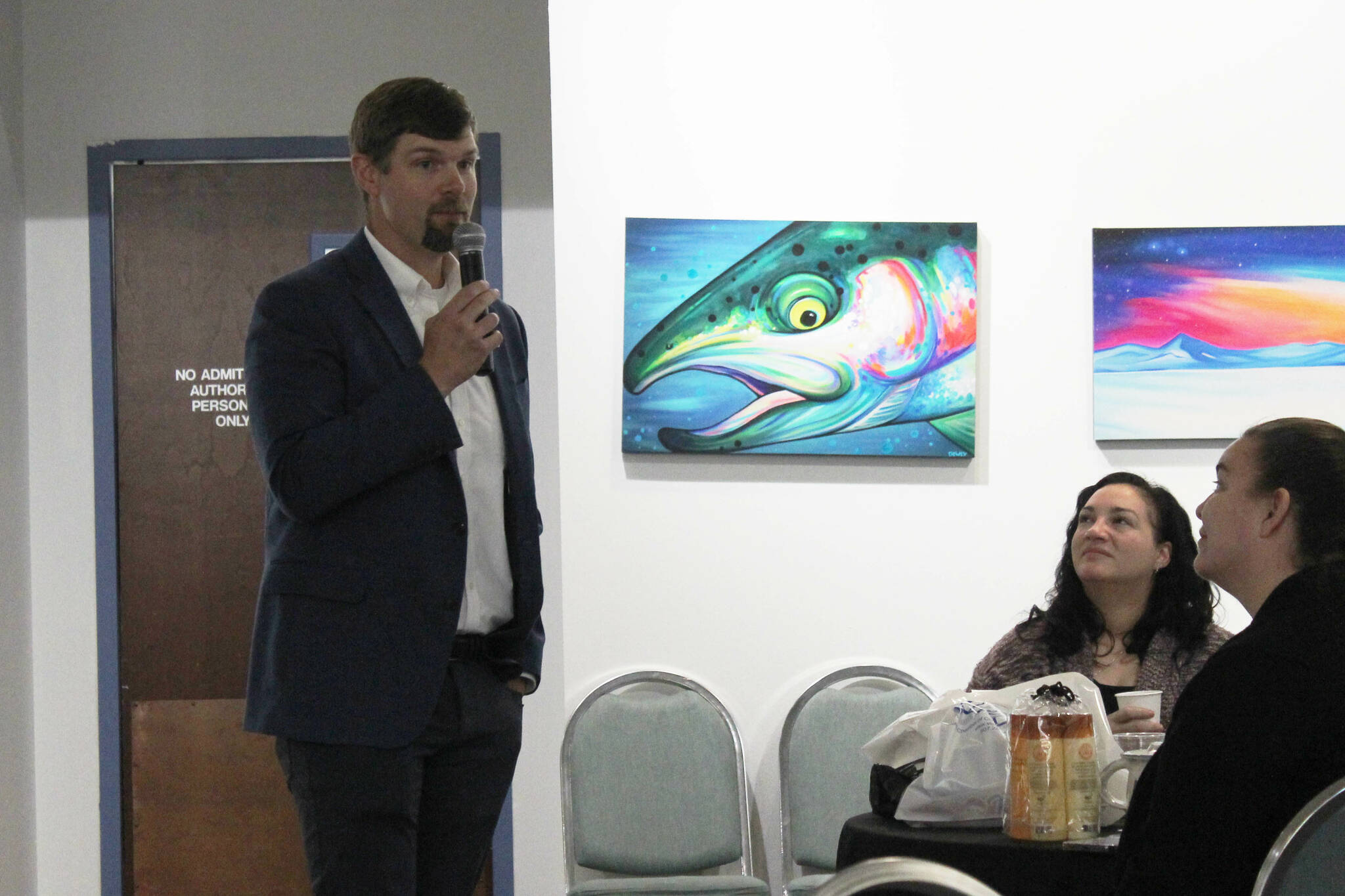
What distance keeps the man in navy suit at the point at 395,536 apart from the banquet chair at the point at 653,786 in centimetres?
144

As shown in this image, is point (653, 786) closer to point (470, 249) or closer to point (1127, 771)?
point (1127, 771)

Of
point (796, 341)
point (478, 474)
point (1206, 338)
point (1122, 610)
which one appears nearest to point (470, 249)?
point (478, 474)

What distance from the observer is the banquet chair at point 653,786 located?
3.39 m

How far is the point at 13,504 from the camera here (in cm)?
389

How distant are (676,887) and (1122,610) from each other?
3.78 ft

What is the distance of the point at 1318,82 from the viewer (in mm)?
3555

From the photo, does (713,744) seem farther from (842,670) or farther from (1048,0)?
(1048,0)

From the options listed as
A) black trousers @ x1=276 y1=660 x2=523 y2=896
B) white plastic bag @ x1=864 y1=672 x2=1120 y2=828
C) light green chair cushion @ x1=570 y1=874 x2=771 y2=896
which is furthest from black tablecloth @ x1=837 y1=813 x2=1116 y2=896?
light green chair cushion @ x1=570 y1=874 x2=771 y2=896

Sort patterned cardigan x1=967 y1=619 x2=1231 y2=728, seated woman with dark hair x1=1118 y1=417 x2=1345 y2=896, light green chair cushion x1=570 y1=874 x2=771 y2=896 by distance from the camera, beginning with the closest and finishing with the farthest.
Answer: seated woman with dark hair x1=1118 y1=417 x2=1345 y2=896 → patterned cardigan x1=967 y1=619 x2=1231 y2=728 → light green chair cushion x1=570 y1=874 x2=771 y2=896

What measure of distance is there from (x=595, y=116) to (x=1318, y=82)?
6.09 feet

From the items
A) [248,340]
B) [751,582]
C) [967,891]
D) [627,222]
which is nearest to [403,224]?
[248,340]

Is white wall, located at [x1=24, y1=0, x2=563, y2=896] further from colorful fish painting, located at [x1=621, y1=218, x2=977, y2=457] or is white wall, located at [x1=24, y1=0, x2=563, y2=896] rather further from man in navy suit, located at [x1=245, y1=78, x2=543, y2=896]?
man in navy suit, located at [x1=245, y1=78, x2=543, y2=896]

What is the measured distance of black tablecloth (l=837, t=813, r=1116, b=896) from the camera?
6.16 ft

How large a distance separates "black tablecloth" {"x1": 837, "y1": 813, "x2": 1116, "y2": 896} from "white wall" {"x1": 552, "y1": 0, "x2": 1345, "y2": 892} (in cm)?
148
